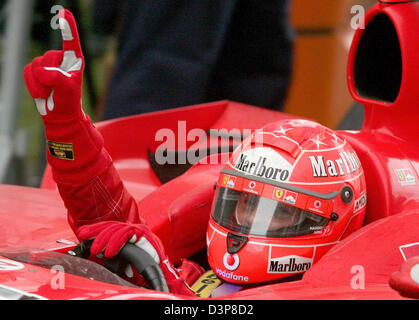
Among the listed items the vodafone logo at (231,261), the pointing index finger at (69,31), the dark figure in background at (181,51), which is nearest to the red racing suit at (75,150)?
the pointing index finger at (69,31)

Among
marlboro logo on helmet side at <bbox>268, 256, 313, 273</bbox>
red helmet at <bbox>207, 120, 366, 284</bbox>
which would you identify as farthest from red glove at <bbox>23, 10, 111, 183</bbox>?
marlboro logo on helmet side at <bbox>268, 256, 313, 273</bbox>

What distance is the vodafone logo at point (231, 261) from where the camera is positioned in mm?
1588

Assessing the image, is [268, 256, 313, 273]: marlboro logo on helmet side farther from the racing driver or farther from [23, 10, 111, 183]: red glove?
[23, 10, 111, 183]: red glove

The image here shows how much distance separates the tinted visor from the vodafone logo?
0.06 meters

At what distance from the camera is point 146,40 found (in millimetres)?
3666

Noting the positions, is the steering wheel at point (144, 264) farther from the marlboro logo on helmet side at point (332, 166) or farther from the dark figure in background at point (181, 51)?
the dark figure in background at point (181, 51)

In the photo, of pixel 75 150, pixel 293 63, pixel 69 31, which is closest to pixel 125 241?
pixel 75 150

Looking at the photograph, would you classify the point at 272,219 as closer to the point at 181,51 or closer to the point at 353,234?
the point at 353,234

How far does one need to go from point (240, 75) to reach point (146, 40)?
658 millimetres

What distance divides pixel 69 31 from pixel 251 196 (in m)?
0.58

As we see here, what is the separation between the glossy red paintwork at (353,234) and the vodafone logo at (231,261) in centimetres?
22
